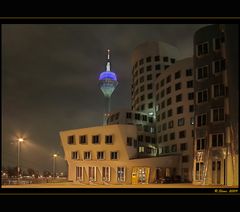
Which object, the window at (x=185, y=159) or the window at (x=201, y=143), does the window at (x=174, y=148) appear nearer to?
the window at (x=185, y=159)

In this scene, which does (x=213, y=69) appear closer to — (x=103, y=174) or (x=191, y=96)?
(x=191, y=96)

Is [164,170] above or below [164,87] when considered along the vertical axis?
below

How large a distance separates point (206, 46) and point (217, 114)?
795 centimetres

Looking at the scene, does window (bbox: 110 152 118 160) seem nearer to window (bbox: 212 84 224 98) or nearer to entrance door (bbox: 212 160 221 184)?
entrance door (bbox: 212 160 221 184)

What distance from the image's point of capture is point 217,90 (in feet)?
140

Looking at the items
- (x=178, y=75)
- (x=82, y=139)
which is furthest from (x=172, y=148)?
(x=82, y=139)

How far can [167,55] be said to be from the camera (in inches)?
3597

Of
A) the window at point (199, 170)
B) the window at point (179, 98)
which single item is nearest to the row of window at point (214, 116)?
the window at point (199, 170)

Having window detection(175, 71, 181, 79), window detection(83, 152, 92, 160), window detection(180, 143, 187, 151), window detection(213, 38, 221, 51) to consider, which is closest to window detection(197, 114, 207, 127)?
window detection(213, 38, 221, 51)

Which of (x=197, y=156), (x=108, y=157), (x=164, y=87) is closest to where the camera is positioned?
(x=197, y=156)
